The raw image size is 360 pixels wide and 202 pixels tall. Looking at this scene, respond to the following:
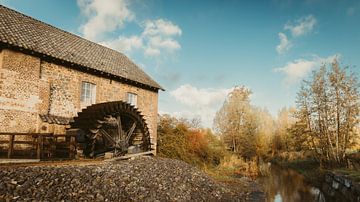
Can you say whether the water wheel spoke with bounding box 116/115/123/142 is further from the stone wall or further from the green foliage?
the green foliage

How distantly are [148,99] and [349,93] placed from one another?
40.8 ft

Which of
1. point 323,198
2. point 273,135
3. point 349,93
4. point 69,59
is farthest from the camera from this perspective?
point 273,135

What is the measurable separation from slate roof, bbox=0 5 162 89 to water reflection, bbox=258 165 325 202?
925 centimetres

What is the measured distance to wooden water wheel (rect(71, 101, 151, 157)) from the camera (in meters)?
11.7

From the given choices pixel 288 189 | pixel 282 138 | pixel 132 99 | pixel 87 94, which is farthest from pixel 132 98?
pixel 282 138

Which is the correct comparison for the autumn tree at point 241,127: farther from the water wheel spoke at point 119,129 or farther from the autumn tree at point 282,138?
the water wheel spoke at point 119,129

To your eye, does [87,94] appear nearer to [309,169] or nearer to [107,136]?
[107,136]

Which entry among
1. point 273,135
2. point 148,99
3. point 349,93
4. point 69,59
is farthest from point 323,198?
point 273,135

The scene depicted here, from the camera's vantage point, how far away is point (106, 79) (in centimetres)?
1496

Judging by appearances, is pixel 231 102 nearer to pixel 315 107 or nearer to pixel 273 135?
pixel 273 135

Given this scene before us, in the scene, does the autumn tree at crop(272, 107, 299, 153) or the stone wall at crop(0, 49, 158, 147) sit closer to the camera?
the stone wall at crop(0, 49, 158, 147)

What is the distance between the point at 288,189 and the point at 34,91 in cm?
1327

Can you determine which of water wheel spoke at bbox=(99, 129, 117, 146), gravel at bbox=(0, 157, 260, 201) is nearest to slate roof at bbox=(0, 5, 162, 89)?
water wheel spoke at bbox=(99, 129, 117, 146)

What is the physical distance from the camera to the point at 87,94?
14.1 m
